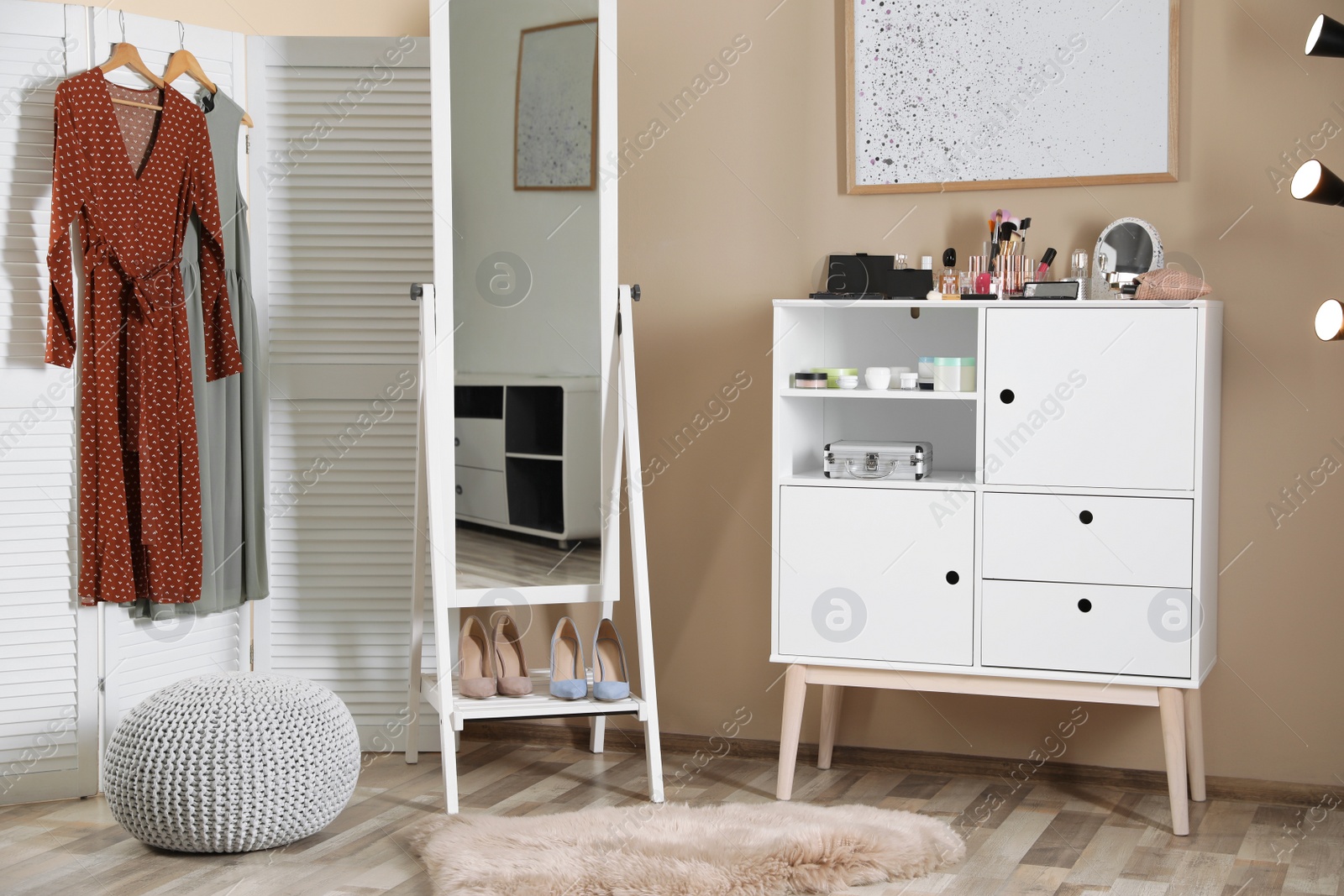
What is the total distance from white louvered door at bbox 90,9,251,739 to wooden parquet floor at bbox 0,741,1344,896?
0.28 meters

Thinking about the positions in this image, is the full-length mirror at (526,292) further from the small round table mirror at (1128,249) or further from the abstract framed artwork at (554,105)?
the small round table mirror at (1128,249)

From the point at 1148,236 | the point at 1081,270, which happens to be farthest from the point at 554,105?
Answer: the point at 1148,236

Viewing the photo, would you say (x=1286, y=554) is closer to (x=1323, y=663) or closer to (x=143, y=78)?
(x=1323, y=663)

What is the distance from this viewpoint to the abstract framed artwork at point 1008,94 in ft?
8.63

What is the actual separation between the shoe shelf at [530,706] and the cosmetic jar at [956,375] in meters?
0.94

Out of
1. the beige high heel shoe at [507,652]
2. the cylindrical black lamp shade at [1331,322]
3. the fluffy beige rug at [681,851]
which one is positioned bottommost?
the fluffy beige rug at [681,851]

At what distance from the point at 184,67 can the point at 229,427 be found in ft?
2.68

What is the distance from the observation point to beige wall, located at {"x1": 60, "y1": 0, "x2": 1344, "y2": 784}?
8.45ft

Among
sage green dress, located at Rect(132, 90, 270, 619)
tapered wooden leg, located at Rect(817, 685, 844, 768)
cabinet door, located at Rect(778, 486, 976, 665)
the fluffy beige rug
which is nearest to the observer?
the fluffy beige rug

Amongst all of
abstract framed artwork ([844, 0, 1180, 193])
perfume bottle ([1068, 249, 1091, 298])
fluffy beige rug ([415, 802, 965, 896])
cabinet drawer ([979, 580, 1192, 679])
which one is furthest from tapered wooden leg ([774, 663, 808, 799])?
abstract framed artwork ([844, 0, 1180, 193])

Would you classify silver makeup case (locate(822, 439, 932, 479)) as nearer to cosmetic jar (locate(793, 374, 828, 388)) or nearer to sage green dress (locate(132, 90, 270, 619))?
cosmetic jar (locate(793, 374, 828, 388))

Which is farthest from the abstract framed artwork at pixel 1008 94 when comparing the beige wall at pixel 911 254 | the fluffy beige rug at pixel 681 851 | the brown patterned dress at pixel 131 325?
the brown patterned dress at pixel 131 325

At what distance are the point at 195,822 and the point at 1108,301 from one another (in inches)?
79.1

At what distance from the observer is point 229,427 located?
284 cm
